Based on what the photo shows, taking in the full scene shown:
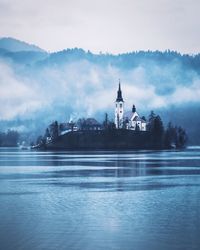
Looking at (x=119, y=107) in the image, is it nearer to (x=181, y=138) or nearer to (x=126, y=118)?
(x=126, y=118)

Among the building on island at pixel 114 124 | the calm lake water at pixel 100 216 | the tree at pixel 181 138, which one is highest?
the building on island at pixel 114 124

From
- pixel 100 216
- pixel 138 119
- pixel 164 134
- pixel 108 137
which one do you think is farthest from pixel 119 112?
pixel 100 216

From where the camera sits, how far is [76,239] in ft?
26.0

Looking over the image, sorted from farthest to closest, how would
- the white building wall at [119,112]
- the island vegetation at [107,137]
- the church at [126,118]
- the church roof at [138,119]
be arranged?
the white building wall at [119,112], the church roof at [138,119], the church at [126,118], the island vegetation at [107,137]

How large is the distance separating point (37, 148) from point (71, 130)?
17.5 ft

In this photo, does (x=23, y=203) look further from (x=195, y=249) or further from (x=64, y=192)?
(x=195, y=249)

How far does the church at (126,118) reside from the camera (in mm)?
58859

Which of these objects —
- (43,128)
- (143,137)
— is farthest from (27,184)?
(143,137)

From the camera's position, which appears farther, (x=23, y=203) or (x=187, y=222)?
(x=23, y=203)

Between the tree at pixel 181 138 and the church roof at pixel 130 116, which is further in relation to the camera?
the church roof at pixel 130 116

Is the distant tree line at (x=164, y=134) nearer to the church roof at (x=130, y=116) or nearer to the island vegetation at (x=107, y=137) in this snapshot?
the island vegetation at (x=107, y=137)

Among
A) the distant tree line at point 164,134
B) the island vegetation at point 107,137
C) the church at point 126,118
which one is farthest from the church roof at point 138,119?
the distant tree line at point 164,134

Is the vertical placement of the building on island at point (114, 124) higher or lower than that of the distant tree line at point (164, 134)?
higher

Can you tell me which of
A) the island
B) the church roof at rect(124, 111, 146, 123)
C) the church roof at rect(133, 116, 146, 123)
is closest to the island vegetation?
the island
